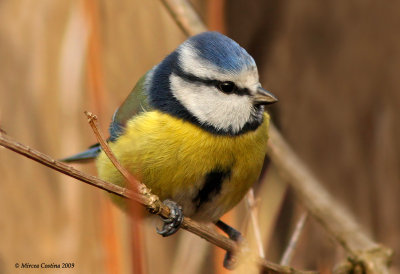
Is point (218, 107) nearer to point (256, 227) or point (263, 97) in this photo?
point (263, 97)

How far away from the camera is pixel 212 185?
1655 millimetres

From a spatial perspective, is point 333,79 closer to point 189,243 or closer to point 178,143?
point 189,243

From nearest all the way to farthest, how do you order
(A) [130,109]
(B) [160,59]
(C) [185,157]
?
(C) [185,157] → (A) [130,109] → (B) [160,59]

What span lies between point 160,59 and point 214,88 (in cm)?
76

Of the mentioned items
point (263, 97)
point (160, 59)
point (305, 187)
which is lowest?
point (305, 187)

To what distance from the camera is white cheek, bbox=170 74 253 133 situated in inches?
65.1

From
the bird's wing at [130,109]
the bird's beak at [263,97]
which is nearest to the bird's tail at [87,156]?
the bird's wing at [130,109]

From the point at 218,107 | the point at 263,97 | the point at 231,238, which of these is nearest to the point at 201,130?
the point at 218,107

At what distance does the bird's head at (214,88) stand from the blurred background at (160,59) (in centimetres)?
28

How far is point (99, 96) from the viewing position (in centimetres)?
111

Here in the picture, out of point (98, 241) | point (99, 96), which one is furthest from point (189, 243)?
point (99, 96)

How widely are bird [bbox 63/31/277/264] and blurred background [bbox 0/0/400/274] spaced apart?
179 mm

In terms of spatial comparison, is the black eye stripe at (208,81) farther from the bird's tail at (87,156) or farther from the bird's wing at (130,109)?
the bird's tail at (87,156)

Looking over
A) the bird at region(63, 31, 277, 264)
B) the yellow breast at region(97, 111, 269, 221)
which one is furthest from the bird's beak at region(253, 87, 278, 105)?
the yellow breast at region(97, 111, 269, 221)
